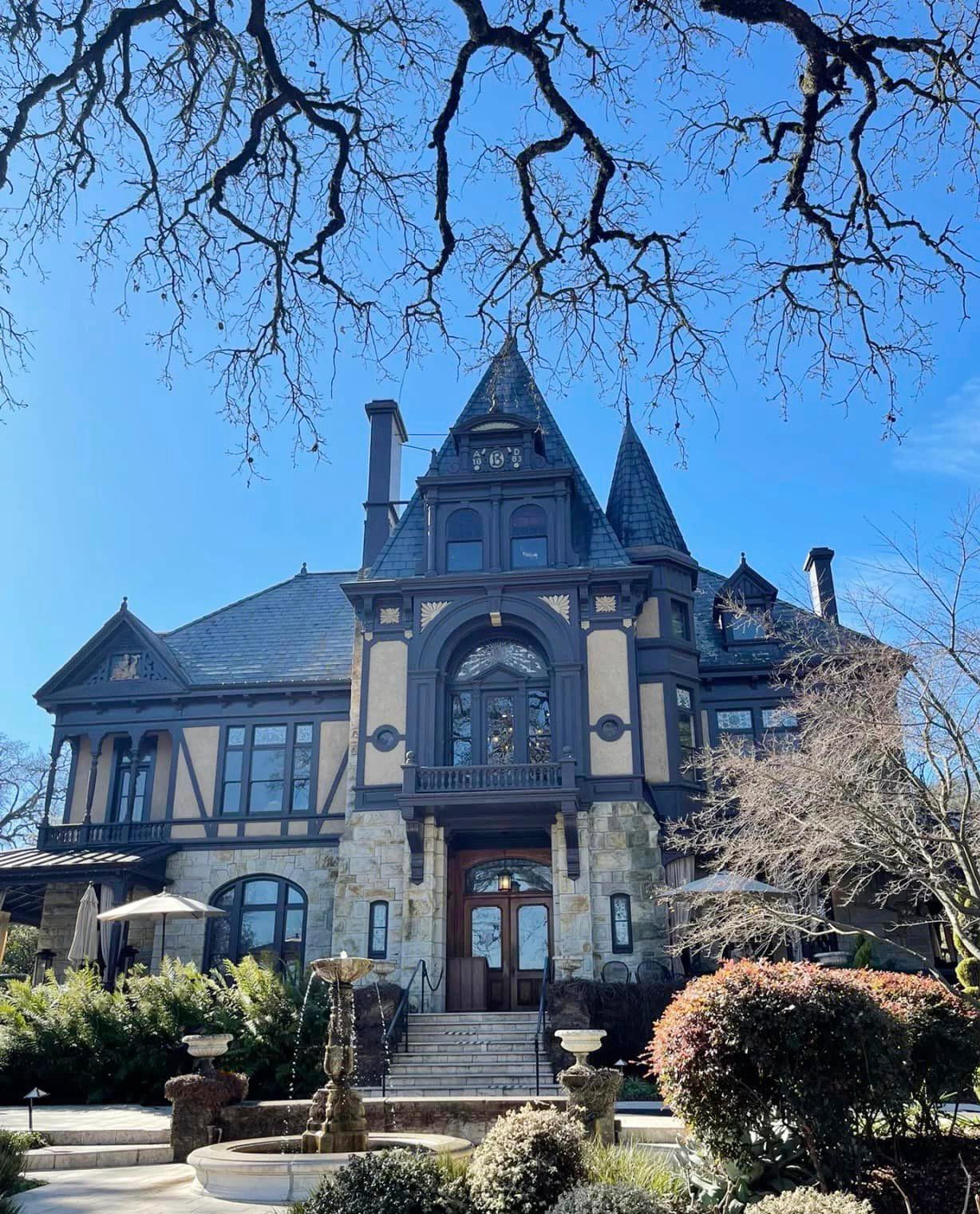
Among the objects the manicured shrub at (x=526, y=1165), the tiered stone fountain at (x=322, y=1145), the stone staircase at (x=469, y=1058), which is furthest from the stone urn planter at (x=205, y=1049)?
the manicured shrub at (x=526, y=1165)

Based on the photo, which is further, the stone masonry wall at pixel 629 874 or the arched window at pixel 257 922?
the arched window at pixel 257 922

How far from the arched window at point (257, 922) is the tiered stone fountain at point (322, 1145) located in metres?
13.6

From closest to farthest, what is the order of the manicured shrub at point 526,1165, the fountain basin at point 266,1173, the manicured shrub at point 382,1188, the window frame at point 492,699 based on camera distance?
the manicured shrub at point 382,1188
the manicured shrub at point 526,1165
the fountain basin at point 266,1173
the window frame at point 492,699

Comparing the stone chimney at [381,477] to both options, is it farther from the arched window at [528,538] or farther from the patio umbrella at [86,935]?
the patio umbrella at [86,935]

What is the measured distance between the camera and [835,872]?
18703 millimetres

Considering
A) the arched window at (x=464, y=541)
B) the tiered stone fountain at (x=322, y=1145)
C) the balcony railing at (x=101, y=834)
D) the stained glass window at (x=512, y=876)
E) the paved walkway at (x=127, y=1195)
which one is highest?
the arched window at (x=464, y=541)

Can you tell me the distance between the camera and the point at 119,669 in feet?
89.4

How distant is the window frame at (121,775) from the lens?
1033 inches

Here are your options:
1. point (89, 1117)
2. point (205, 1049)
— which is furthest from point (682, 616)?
point (89, 1117)

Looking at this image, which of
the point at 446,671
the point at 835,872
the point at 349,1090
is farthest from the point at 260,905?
the point at 349,1090

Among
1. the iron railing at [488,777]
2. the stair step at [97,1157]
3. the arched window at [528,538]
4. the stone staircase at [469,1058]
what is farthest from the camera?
the arched window at [528,538]

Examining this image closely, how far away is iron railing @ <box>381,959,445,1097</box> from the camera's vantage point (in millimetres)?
17625

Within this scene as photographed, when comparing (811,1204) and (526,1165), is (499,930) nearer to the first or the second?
(526,1165)

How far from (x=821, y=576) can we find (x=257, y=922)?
53.2 feet
